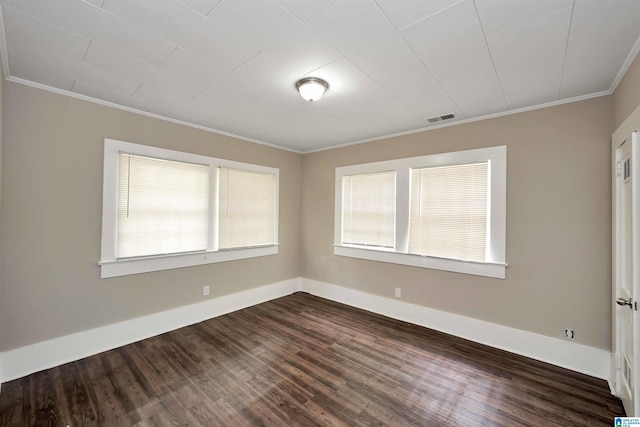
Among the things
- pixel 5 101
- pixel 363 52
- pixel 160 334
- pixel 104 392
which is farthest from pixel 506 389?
pixel 5 101

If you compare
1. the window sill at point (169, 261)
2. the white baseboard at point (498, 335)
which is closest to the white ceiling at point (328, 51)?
the window sill at point (169, 261)

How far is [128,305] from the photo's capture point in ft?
10.1

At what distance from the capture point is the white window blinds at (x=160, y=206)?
3.07m

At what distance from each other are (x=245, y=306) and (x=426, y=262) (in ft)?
9.47

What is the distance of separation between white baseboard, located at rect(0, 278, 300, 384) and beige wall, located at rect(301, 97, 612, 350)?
294 centimetres

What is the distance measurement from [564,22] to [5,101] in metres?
4.41

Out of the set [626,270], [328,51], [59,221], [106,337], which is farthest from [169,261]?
[626,270]

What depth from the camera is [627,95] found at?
2.09 metres

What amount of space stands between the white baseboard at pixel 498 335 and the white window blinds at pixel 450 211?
2.64ft

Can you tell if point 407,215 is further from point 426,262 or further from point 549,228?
point 549,228

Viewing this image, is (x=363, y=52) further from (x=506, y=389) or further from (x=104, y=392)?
(x=104, y=392)

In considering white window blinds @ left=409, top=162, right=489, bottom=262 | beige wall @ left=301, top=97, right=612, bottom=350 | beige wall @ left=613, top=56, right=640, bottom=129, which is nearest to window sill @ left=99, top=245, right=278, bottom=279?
white window blinds @ left=409, top=162, right=489, bottom=262

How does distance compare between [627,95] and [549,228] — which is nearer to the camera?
[627,95]

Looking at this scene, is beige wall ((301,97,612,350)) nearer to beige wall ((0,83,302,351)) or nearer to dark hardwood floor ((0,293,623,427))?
dark hardwood floor ((0,293,623,427))
